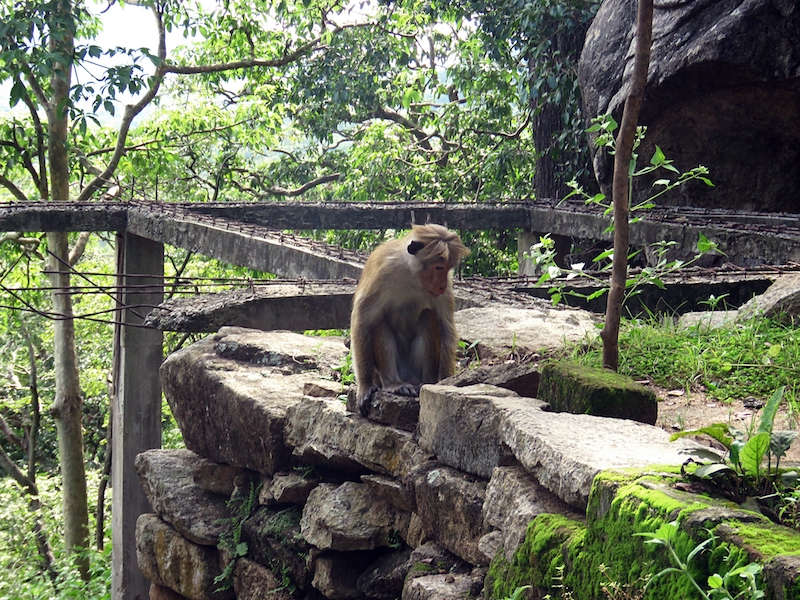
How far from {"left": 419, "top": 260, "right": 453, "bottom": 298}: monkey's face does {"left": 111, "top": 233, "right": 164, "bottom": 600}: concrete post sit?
4224 mm

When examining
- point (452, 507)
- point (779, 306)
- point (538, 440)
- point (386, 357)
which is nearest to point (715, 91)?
point (779, 306)

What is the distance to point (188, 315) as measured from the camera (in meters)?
5.68

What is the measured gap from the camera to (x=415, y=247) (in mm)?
4492

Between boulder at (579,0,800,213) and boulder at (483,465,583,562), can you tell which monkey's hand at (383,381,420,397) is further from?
boulder at (579,0,800,213)

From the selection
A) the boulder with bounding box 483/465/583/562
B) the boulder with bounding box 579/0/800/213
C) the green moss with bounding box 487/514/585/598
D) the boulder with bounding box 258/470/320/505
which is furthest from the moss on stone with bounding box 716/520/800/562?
the boulder with bounding box 579/0/800/213

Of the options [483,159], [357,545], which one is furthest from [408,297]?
[483,159]

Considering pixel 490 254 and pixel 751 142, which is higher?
pixel 751 142

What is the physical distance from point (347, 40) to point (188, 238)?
28.1 ft

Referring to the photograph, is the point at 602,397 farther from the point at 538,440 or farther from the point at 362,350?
the point at 362,350

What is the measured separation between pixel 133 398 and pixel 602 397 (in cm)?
634

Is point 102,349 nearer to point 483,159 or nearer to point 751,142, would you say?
point 483,159

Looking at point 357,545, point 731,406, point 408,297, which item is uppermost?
point 408,297

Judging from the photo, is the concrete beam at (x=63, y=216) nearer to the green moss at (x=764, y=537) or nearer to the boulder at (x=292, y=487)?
the boulder at (x=292, y=487)

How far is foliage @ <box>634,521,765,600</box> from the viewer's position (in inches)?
68.1
